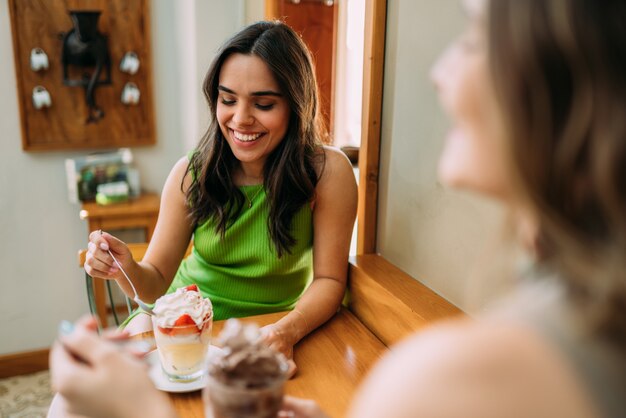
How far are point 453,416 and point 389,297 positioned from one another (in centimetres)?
92

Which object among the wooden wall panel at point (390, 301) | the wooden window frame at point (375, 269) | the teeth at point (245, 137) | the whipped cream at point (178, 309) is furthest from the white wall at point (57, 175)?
the whipped cream at point (178, 309)

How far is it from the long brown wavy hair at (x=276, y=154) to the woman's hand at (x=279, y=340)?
347 mm

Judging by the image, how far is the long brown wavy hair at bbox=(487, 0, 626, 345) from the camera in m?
0.45

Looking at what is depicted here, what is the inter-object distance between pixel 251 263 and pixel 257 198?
0.61 feet

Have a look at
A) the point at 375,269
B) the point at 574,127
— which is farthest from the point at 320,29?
the point at 574,127

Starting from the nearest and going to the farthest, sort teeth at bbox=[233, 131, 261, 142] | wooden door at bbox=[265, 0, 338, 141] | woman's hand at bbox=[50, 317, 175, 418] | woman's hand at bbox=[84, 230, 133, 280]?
woman's hand at bbox=[50, 317, 175, 418] → woman's hand at bbox=[84, 230, 133, 280] → teeth at bbox=[233, 131, 261, 142] → wooden door at bbox=[265, 0, 338, 141]

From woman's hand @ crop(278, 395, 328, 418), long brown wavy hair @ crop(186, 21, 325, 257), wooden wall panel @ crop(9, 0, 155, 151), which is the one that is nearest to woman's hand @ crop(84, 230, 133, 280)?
long brown wavy hair @ crop(186, 21, 325, 257)

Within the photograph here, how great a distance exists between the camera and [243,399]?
0.65 metres

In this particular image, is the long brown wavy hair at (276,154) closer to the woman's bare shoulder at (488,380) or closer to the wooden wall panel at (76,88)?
the woman's bare shoulder at (488,380)

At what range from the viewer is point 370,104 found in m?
1.52

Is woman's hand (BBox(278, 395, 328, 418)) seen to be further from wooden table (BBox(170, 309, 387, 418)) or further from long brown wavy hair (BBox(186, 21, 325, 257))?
long brown wavy hair (BBox(186, 21, 325, 257))

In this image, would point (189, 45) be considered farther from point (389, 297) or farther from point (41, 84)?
point (389, 297)

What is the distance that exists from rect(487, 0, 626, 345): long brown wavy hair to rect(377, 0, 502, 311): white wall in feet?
2.29

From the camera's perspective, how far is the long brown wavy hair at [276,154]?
1497 mm
